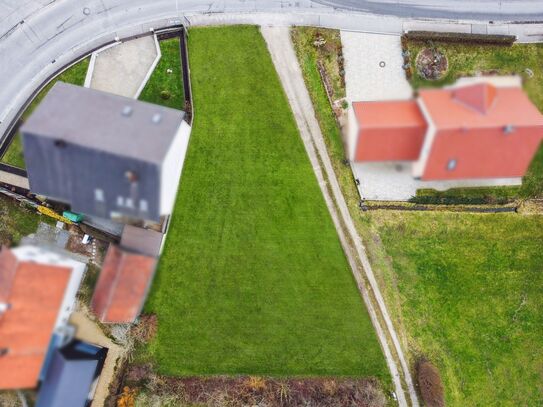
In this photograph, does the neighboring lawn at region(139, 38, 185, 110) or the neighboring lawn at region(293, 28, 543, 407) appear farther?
the neighboring lawn at region(293, 28, 543, 407)

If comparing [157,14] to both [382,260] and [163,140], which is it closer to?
[163,140]

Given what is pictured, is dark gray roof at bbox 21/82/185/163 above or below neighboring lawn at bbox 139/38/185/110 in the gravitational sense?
below

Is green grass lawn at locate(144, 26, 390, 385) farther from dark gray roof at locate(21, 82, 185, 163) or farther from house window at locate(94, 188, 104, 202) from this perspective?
house window at locate(94, 188, 104, 202)

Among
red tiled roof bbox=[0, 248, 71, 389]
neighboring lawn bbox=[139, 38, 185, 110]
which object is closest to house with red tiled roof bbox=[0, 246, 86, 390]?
red tiled roof bbox=[0, 248, 71, 389]

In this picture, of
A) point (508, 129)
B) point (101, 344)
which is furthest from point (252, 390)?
point (508, 129)

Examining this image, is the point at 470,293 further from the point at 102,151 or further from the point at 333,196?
the point at 102,151

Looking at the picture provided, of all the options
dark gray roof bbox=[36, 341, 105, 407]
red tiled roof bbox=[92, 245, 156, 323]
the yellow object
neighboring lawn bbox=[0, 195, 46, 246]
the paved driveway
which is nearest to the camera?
dark gray roof bbox=[36, 341, 105, 407]

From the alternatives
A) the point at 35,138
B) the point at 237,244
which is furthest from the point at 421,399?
the point at 35,138

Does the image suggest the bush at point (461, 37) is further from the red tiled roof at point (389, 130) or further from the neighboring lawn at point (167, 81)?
the neighboring lawn at point (167, 81)
